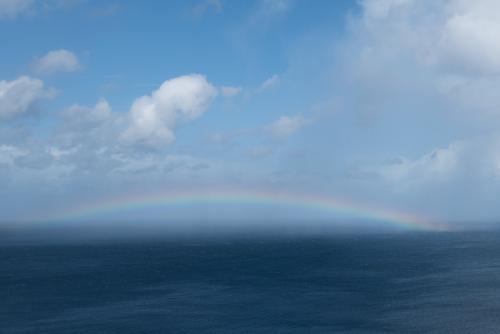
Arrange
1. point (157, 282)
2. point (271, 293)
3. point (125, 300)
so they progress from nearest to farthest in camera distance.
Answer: point (125, 300) < point (271, 293) < point (157, 282)

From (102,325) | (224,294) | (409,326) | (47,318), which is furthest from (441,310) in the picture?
(47,318)

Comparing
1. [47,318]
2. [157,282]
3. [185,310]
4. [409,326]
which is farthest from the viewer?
[157,282]

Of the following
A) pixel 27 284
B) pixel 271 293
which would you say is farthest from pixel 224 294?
pixel 27 284

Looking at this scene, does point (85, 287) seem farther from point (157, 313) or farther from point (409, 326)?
point (409, 326)

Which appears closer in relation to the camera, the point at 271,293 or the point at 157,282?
the point at 271,293

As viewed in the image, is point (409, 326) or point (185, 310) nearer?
point (409, 326)

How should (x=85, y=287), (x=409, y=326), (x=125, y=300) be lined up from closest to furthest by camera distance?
(x=409, y=326) → (x=125, y=300) → (x=85, y=287)

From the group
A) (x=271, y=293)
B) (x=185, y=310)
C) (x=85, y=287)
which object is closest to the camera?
(x=185, y=310)

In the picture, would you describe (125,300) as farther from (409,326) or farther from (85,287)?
(409,326)
